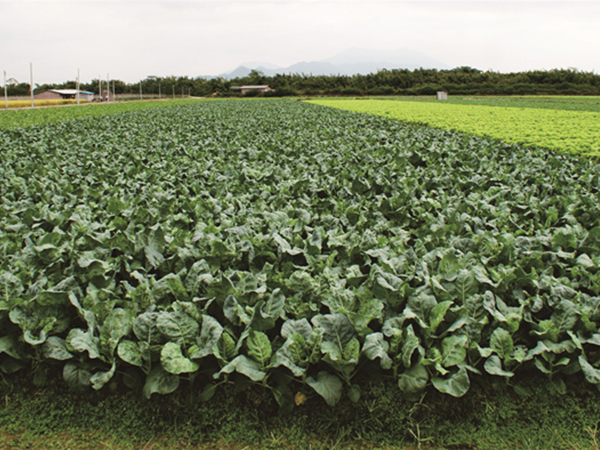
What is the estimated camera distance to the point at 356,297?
3221mm

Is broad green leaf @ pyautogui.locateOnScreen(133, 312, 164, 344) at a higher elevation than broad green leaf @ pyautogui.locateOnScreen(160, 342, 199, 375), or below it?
higher

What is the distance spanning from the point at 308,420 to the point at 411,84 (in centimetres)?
8438

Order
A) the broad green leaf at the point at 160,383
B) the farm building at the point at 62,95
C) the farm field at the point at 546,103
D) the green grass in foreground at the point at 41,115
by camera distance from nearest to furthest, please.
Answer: the broad green leaf at the point at 160,383, the green grass in foreground at the point at 41,115, the farm field at the point at 546,103, the farm building at the point at 62,95

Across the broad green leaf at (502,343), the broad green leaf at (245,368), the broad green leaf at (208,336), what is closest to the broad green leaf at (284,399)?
the broad green leaf at (245,368)

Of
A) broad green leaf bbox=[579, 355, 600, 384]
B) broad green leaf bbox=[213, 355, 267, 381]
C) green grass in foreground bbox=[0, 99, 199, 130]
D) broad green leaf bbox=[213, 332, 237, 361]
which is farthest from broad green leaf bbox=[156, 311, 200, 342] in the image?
green grass in foreground bbox=[0, 99, 199, 130]

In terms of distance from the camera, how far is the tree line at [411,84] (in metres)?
63.0

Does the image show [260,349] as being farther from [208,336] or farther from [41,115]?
[41,115]

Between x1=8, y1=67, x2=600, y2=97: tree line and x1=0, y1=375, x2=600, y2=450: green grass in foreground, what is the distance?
6884 centimetres

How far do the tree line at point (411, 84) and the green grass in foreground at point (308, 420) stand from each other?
6884 cm

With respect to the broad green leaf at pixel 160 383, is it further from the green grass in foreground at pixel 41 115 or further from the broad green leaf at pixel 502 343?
the green grass in foreground at pixel 41 115

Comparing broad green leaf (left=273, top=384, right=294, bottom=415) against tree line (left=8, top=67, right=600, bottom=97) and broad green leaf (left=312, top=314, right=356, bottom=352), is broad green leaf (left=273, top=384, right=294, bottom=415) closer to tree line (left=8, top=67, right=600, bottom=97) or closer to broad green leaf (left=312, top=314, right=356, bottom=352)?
broad green leaf (left=312, top=314, right=356, bottom=352)

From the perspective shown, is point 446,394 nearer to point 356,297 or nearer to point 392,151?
point 356,297

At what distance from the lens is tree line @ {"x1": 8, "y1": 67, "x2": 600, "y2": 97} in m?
63.0

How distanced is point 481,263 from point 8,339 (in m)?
3.72
